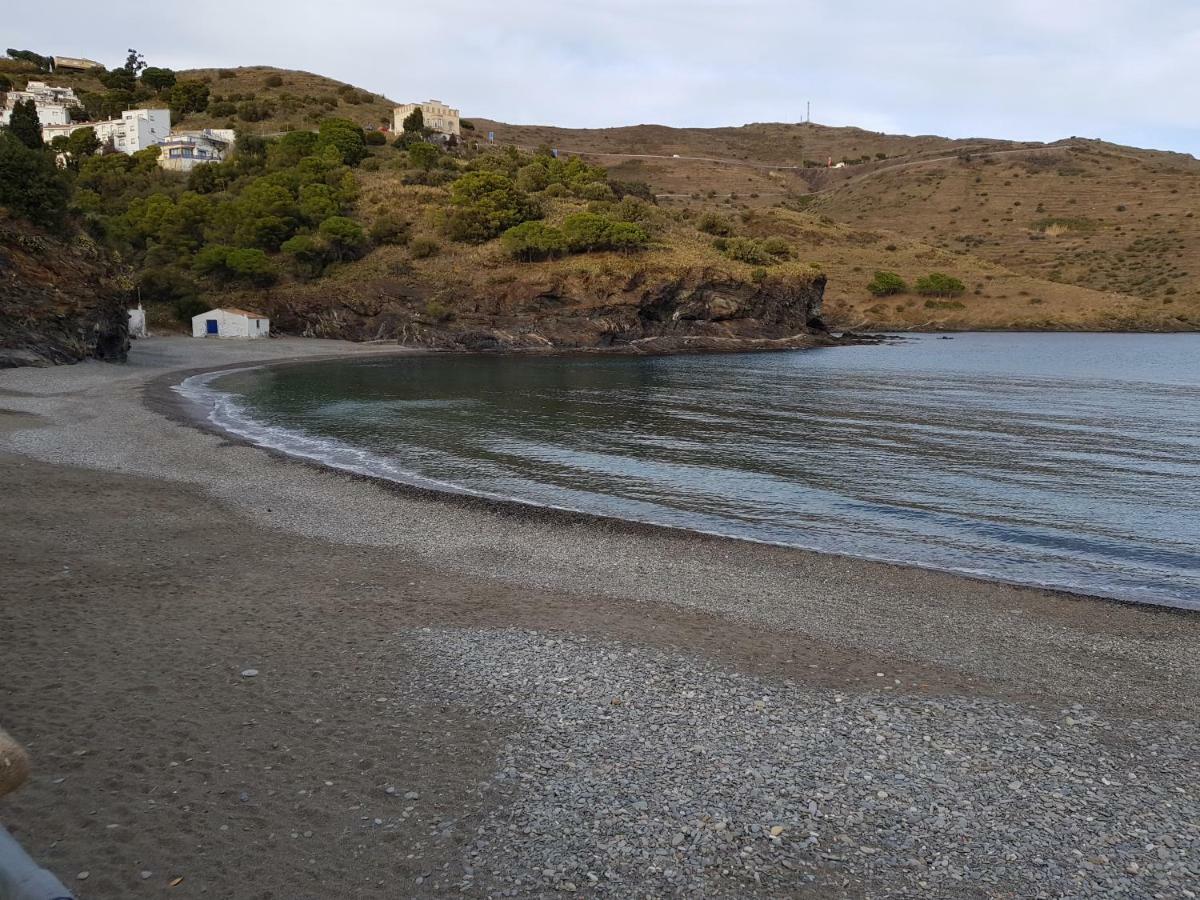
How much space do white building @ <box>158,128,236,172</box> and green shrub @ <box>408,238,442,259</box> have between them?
101 ft

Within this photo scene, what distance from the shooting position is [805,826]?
19.7 feet

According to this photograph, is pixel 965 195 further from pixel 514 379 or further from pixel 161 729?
pixel 161 729

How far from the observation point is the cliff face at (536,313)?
2655 inches

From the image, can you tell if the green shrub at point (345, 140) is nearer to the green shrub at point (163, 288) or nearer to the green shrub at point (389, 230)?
the green shrub at point (389, 230)

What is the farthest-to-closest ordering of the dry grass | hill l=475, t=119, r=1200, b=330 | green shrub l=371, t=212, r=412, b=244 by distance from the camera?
hill l=475, t=119, r=1200, b=330 < the dry grass < green shrub l=371, t=212, r=412, b=244

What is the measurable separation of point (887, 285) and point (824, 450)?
89243 millimetres

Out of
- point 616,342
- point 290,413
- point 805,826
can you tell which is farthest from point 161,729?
point 616,342

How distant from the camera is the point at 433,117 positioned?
4845 inches

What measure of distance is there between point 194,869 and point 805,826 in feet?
13.2

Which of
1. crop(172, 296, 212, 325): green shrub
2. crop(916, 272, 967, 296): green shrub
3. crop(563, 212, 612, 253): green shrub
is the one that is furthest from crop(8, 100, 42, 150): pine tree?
crop(916, 272, 967, 296): green shrub

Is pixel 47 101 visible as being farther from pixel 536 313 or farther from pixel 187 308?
pixel 536 313

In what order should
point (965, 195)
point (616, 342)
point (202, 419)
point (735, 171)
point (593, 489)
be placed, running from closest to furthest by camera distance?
point (593, 489), point (202, 419), point (616, 342), point (965, 195), point (735, 171)

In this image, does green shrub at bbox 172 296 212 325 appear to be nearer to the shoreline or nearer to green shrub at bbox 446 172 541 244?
green shrub at bbox 446 172 541 244

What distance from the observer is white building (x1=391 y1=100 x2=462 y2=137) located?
4715 inches
